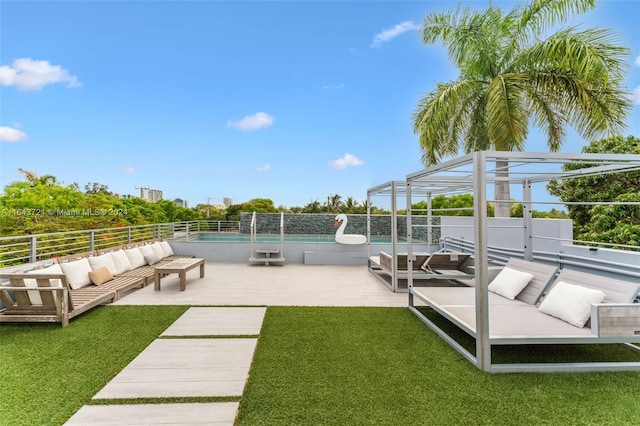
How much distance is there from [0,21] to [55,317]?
16.3 ft

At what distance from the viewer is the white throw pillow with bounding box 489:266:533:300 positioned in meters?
4.08

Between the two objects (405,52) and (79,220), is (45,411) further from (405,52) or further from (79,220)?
(79,220)

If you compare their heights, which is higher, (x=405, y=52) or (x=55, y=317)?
(x=405, y=52)

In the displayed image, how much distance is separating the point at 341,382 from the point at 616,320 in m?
2.59

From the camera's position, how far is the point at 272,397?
2430mm

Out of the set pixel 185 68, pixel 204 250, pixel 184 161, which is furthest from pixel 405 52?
pixel 184 161

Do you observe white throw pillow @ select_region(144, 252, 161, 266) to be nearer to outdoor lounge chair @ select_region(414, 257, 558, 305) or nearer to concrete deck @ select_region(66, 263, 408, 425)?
concrete deck @ select_region(66, 263, 408, 425)

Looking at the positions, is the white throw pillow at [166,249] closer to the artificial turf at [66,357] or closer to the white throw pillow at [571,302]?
the artificial turf at [66,357]

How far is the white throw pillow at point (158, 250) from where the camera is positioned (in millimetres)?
7854

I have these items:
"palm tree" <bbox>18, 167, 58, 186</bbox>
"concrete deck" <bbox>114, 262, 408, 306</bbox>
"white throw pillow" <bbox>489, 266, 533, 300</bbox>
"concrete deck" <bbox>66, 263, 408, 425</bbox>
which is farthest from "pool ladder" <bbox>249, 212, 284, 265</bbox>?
"palm tree" <bbox>18, 167, 58, 186</bbox>

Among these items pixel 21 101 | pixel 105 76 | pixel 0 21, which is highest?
pixel 105 76

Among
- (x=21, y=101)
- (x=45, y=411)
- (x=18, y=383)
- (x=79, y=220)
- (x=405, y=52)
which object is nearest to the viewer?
(x=45, y=411)

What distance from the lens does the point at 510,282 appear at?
13.8ft

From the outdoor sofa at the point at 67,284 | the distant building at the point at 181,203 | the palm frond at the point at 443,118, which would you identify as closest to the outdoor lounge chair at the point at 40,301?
the outdoor sofa at the point at 67,284
